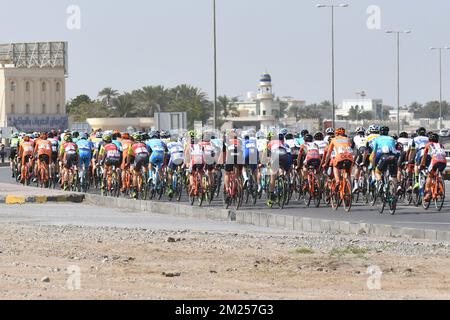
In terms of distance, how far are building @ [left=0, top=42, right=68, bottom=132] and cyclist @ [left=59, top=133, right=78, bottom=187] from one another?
86.6 m

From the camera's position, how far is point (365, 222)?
76.2 feet

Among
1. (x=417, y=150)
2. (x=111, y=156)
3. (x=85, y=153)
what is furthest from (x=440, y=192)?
(x=85, y=153)

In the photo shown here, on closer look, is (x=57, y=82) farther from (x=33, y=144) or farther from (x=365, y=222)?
(x=365, y=222)

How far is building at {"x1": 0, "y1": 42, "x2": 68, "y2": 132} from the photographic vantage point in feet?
404

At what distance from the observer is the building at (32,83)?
12312 centimetres

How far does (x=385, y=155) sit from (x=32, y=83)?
4077 inches

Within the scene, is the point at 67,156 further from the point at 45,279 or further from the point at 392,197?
the point at 45,279

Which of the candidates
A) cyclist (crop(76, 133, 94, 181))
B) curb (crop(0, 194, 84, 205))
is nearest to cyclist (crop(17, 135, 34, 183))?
cyclist (crop(76, 133, 94, 181))

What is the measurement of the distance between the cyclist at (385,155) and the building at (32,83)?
9750 centimetres

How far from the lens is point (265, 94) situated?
161375mm

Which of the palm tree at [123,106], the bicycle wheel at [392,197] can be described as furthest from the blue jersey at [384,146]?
the palm tree at [123,106]

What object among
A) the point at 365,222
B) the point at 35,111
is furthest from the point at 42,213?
the point at 35,111
